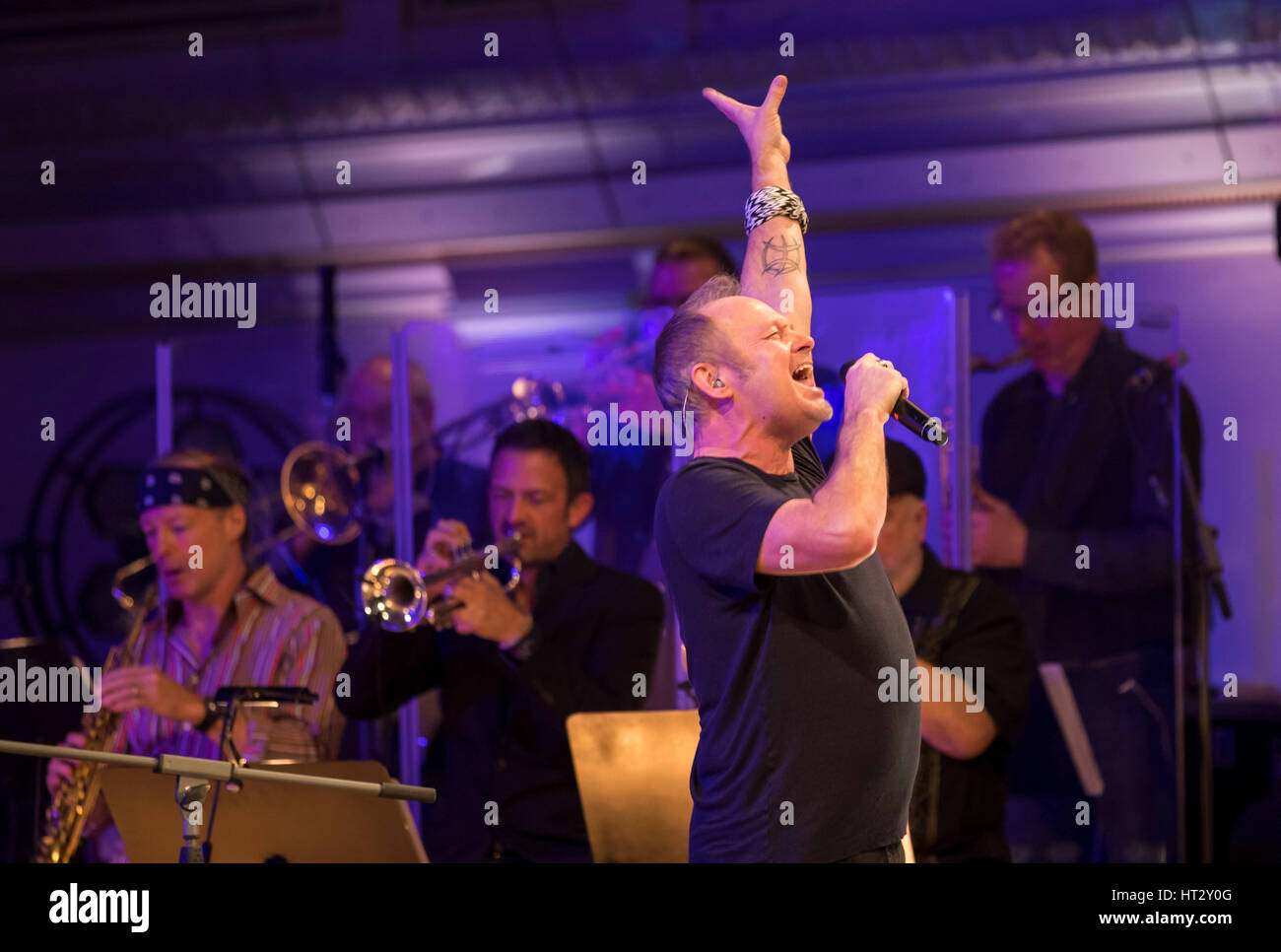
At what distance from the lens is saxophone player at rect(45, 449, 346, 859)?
12.1 ft

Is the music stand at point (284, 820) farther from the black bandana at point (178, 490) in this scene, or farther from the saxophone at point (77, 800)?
the black bandana at point (178, 490)

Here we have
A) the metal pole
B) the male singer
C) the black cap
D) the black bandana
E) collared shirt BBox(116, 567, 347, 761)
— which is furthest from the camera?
the metal pole

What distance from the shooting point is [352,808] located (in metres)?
2.69

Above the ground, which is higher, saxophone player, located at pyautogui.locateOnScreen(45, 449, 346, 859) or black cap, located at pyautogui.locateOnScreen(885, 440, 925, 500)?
black cap, located at pyautogui.locateOnScreen(885, 440, 925, 500)

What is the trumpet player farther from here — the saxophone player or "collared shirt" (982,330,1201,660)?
"collared shirt" (982,330,1201,660)

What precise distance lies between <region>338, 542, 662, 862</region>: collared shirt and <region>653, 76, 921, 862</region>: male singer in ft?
4.39

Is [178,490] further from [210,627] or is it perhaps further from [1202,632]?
[1202,632]

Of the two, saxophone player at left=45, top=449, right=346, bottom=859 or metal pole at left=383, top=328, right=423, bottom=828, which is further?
metal pole at left=383, top=328, right=423, bottom=828

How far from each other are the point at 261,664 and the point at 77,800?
557 millimetres

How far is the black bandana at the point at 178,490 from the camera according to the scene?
3834 millimetres

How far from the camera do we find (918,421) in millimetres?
2199

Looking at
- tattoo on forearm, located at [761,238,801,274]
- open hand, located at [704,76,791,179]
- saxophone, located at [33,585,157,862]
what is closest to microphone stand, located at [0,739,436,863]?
tattoo on forearm, located at [761,238,801,274]

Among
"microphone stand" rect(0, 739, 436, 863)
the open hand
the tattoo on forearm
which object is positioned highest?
the open hand
